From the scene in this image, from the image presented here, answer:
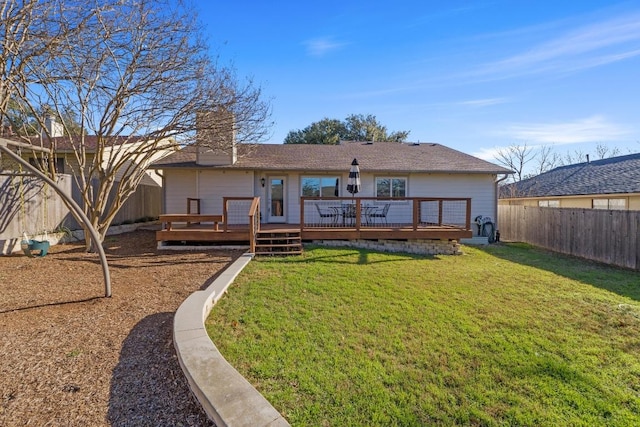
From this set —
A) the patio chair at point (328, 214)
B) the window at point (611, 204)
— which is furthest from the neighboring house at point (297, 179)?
the window at point (611, 204)

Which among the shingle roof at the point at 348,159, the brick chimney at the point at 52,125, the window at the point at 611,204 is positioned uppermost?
the brick chimney at the point at 52,125

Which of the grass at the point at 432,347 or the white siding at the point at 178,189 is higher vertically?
the white siding at the point at 178,189

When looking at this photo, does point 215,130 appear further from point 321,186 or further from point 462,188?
point 462,188

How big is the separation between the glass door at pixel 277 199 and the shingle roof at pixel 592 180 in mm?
13546

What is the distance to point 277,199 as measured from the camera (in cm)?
1219

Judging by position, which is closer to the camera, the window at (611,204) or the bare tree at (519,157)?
the window at (611,204)

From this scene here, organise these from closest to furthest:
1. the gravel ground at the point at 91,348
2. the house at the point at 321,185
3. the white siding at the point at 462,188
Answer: the gravel ground at the point at 91,348 → the house at the point at 321,185 → the white siding at the point at 462,188

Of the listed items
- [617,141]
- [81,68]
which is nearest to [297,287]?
[81,68]

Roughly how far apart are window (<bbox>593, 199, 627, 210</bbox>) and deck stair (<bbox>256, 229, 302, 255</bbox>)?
45.2ft

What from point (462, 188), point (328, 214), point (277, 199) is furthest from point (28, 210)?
point (462, 188)

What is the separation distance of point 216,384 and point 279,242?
21.5 feet

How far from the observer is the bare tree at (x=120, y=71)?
6145 millimetres

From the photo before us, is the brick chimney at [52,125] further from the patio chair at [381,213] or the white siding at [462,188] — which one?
the white siding at [462,188]

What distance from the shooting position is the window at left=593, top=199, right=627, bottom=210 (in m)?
12.9
